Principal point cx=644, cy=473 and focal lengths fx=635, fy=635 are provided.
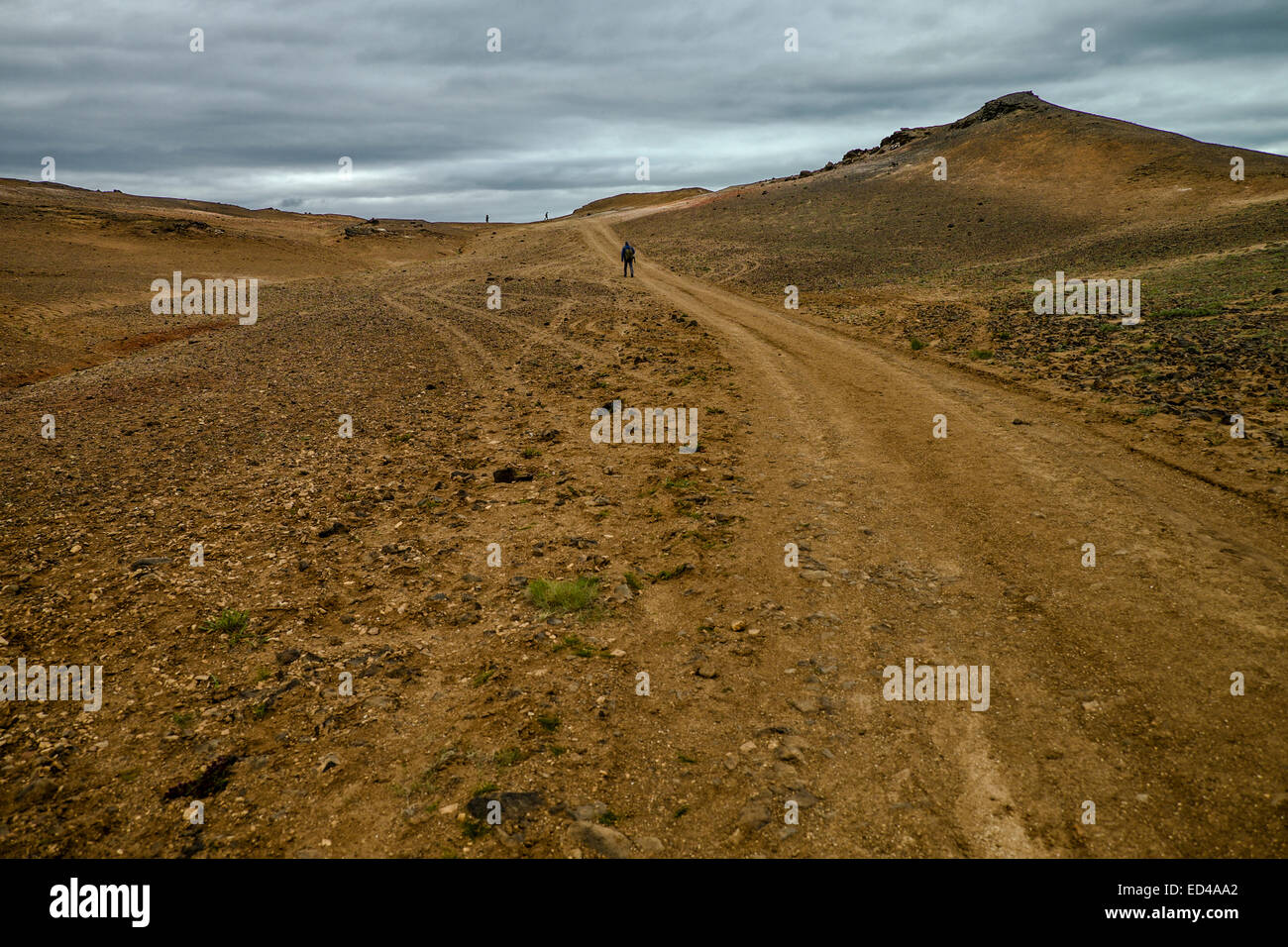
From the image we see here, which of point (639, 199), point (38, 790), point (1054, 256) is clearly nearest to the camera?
point (38, 790)

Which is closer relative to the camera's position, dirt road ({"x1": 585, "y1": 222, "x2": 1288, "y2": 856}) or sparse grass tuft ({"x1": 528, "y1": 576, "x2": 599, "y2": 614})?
dirt road ({"x1": 585, "y1": 222, "x2": 1288, "y2": 856})

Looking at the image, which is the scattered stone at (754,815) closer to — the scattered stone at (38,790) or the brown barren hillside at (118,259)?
the scattered stone at (38,790)

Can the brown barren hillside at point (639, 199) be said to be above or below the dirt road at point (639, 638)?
above

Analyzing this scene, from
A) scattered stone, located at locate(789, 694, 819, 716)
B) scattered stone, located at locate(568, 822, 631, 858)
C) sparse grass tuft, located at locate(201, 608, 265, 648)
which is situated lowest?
scattered stone, located at locate(568, 822, 631, 858)

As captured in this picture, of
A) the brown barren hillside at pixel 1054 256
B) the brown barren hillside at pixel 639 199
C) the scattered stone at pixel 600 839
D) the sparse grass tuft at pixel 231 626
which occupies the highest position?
the brown barren hillside at pixel 639 199

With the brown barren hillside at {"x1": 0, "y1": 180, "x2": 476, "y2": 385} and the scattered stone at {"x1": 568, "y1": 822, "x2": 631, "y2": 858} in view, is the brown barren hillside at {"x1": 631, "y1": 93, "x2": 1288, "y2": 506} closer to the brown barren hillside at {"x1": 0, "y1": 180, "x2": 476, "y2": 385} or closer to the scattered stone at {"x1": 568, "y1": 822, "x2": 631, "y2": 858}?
the scattered stone at {"x1": 568, "y1": 822, "x2": 631, "y2": 858}

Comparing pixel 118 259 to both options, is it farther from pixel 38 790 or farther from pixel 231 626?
pixel 38 790

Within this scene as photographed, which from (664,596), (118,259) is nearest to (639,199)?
(118,259)

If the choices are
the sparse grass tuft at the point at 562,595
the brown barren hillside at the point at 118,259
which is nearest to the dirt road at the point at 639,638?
the sparse grass tuft at the point at 562,595

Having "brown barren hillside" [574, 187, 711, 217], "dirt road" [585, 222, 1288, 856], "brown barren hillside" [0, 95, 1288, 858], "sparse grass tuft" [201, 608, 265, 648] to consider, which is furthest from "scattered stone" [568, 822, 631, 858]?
"brown barren hillside" [574, 187, 711, 217]

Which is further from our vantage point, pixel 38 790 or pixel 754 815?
pixel 38 790

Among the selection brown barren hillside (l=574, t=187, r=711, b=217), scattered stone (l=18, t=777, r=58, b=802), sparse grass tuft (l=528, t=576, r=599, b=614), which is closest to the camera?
scattered stone (l=18, t=777, r=58, b=802)
